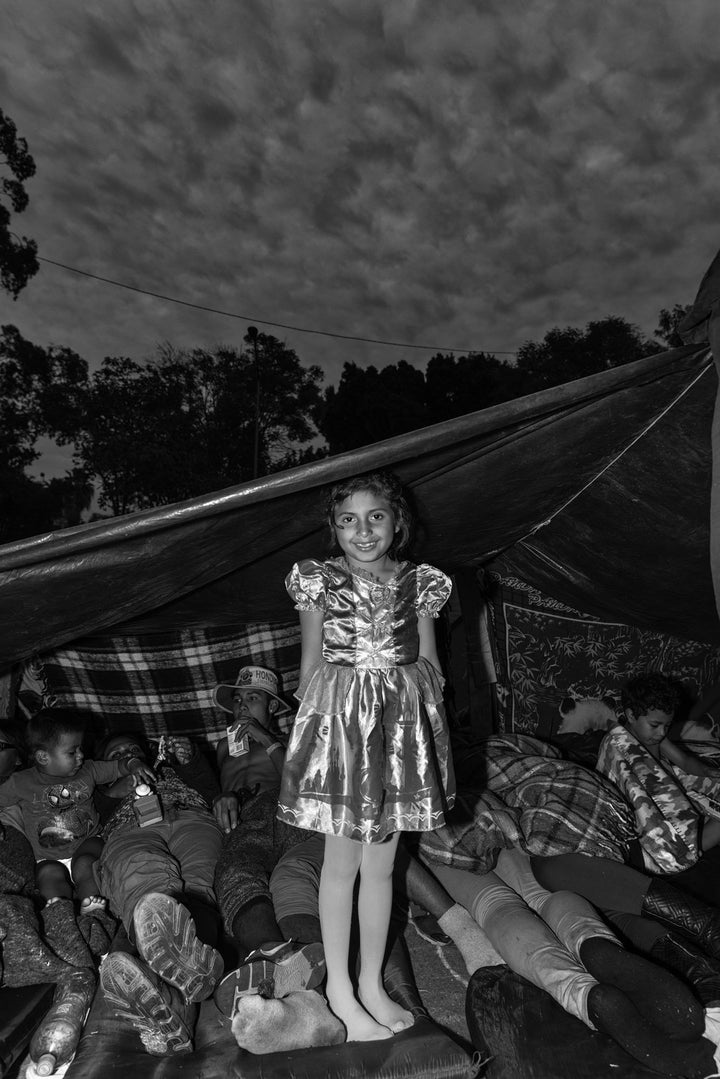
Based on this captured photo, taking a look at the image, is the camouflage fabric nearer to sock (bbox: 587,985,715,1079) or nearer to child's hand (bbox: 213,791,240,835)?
sock (bbox: 587,985,715,1079)

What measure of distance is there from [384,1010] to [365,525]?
4.21 feet

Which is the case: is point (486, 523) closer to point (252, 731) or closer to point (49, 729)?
point (252, 731)

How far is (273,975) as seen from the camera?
1827 mm

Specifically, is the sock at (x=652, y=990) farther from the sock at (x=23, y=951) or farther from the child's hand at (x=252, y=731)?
the child's hand at (x=252, y=731)

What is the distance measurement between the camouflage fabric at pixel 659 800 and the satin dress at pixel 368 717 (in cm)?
111

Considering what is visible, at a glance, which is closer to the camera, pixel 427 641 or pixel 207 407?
pixel 427 641

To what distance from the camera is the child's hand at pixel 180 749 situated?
352 centimetres

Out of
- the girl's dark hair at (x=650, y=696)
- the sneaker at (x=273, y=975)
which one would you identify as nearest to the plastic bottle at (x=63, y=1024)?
the sneaker at (x=273, y=975)

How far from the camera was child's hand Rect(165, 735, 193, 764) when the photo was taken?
3.52 metres

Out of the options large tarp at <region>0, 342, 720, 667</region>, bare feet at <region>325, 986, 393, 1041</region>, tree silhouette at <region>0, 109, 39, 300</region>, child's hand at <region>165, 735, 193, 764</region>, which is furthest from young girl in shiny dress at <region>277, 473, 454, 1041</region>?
tree silhouette at <region>0, 109, 39, 300</region>

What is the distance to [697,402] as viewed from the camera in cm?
236

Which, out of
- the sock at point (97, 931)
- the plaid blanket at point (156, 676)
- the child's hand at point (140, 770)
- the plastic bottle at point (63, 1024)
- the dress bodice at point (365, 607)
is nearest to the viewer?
the plastic bottle at point (63, 1024)

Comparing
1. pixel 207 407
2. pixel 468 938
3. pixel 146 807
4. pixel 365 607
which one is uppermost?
pixel 207 407

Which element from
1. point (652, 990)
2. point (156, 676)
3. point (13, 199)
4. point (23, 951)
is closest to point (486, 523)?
point (652, 990)
